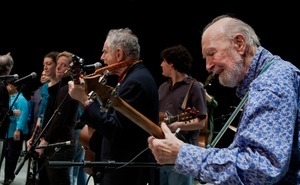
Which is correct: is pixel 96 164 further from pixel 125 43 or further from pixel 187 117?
pixel 125 43

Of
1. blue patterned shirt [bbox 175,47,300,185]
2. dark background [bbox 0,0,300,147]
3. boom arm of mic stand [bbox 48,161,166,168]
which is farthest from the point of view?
dark background [bbox 0,0,300,147]

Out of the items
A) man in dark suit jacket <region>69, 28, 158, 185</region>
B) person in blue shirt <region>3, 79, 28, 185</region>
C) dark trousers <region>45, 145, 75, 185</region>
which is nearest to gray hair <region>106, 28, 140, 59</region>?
man in dark suit jacket <region>69, 28, 158, 185</region>

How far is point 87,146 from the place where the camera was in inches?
111

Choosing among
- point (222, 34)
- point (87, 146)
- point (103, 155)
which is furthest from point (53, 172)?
point (222, 34)

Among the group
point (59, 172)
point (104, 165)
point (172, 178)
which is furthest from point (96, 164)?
point (172, 178)

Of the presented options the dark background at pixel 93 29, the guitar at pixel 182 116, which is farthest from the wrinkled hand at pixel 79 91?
the dark background at pixel 93 29

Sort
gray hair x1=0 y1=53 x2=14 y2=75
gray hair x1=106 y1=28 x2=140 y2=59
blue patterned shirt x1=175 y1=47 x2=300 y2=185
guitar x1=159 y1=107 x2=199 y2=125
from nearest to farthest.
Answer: blue patterned shirt x1=175 y1=47 x2=300 y2=185, guitar x1=159 y1=107 x2=199 y2=125, gray hair x1=106 y1=28 x2=140 y2=59, gray hair x1=0 y1=53 x2=14 y2=75

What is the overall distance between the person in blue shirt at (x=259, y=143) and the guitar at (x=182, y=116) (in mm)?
945

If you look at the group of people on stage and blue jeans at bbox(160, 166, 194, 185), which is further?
blue jeans at bbox(160, 166, 194, 185)

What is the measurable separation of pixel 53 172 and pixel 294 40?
5.29 meters

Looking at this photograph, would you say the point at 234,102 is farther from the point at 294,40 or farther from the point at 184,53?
the point at 184,53

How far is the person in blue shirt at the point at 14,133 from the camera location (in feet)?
17.2

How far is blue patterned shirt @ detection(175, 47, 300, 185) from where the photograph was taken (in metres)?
1.21

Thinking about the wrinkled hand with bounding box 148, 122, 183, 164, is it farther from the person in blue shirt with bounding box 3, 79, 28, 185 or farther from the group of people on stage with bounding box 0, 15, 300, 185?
the person in blue shirt with bounding box 3, 79, 28, 185
